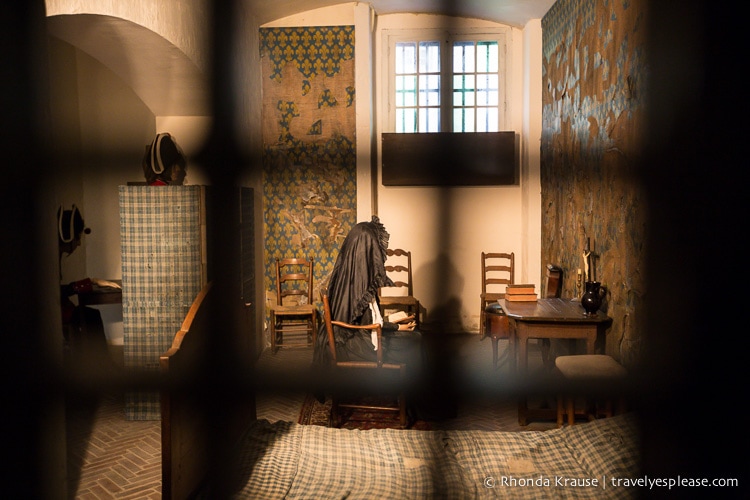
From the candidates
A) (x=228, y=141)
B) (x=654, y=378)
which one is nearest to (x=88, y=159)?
(x=228, y=141)

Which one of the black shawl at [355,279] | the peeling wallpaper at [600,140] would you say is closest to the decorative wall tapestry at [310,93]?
the peeling wallpaper at [600,140]

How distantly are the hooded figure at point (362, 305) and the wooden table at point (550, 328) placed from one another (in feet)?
2.63

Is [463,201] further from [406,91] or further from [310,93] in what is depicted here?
[310,93]

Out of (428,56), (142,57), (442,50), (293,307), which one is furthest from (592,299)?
(428,56)

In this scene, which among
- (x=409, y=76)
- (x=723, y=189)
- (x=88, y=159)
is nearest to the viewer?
(x=723, y=189)

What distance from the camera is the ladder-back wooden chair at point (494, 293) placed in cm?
558

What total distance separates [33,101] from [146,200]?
413 cm

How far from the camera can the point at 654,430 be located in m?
0.78

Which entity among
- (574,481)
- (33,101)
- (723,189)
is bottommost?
(574,481)

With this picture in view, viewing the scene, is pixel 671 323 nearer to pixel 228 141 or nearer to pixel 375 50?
pixel 228 141

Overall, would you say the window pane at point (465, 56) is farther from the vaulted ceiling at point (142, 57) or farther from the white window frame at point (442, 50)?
the vaulted ceiling at point (142, 57)

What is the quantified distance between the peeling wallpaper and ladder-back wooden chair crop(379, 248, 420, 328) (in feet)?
5.65

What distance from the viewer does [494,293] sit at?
6930 mm

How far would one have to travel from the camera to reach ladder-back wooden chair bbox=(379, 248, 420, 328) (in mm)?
6879
